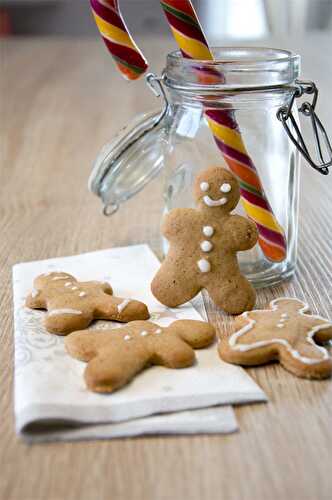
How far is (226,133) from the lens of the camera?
76cm

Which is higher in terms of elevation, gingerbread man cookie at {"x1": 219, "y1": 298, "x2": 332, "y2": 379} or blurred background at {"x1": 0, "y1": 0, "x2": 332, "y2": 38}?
gingerbread man cookie at {"x1": 219, "y1": 298, "x2": 332, "y2": 379}

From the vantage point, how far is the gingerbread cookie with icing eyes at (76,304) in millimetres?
660

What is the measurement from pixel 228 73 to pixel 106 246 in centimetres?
29

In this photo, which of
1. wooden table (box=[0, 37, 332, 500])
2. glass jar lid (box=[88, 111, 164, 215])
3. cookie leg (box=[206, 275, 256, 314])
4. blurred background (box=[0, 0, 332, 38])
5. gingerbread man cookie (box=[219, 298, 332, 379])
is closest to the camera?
wooden table (box=[0, 37, 332, 500])

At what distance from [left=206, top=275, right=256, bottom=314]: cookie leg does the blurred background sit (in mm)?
1923

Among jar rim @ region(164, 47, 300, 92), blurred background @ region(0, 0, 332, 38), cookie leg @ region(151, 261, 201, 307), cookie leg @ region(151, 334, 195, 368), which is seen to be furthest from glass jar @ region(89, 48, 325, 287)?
blurred background @ region(0, 0, 332, 38)

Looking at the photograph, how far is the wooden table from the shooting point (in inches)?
18.4

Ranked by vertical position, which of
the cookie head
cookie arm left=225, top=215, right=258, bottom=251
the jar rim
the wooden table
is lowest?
the wooden table

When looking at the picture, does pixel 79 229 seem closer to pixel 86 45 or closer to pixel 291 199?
pixel 291 199

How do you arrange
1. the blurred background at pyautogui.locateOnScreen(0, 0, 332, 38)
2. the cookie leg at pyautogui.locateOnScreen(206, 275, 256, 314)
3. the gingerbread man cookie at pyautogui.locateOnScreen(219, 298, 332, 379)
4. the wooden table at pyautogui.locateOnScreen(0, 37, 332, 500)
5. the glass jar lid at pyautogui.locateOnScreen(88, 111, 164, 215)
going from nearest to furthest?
1. the wooden table at pyautogui.locateOnScreen(0, 37, 332, 500)
2. the gingerbread man cookie at pyautogui.locateOnScreen(219, 298, 332, 379)
3. the cookie leg at pyautogui.locateOnScreen(206, 275, 256, 314)
4. the glass jar lid at pyautogui.locateOnScreen(88, 111, 164, 215)
5. the blurred background at pyautogui.locateOnScreen(0, 0, 332, 38)

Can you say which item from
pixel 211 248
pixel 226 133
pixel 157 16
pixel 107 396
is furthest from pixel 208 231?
pixel 157 16

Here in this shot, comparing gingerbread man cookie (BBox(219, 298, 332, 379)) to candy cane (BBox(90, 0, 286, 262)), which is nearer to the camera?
gingerbread man cookie (BBox(219, 298, 332, 379))

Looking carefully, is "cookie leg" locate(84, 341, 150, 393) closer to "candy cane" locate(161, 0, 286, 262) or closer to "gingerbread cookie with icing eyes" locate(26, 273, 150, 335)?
"gingerbread cookie with icing eyes" locate(26, 273, 150, 335)

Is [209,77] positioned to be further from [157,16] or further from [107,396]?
[157,16]
